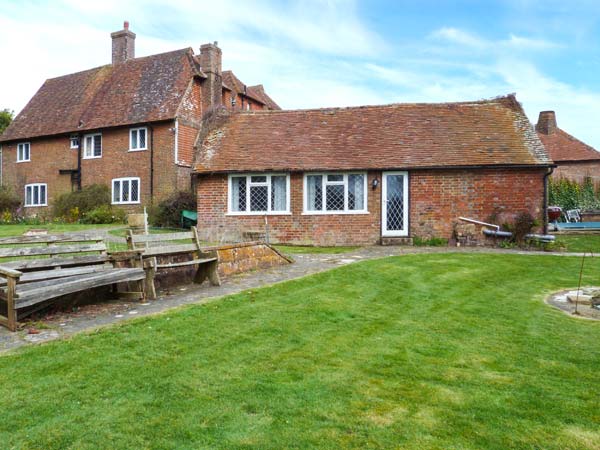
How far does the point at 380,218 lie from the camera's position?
55.9 ft

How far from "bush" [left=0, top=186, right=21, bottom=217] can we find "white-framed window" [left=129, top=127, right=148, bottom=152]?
939 centimetres

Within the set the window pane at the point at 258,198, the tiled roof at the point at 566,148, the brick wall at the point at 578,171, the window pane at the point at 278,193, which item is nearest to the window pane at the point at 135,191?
the window pane at the point at 258,198

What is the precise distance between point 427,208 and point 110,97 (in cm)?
2150

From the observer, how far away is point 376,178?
17.1m

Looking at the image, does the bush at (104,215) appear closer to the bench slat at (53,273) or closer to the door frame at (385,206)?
the door frame at (385,206)

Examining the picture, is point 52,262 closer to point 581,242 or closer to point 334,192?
point 334,192

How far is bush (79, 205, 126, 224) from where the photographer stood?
25766 mm

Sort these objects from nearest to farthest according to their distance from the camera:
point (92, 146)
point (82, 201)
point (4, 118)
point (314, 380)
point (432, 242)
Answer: point (314, 380) < point (432, 242) < point (82, 201) < point (92, 146) < point (4, 118)

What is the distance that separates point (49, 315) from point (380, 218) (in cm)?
1232

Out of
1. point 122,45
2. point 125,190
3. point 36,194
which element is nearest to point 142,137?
point 125,190

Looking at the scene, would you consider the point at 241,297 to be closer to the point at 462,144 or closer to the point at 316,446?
the point at 316,446

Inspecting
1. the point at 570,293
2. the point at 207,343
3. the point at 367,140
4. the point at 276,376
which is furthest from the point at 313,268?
the point at 367,140

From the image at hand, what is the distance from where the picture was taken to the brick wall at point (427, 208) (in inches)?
648

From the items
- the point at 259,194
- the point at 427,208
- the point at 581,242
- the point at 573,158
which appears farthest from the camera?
the point at 573,158
